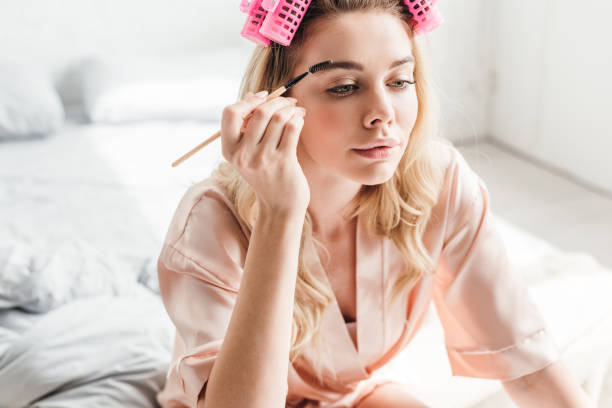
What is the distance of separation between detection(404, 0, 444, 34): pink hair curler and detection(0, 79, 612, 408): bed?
573mm

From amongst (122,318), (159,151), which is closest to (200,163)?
(159,151)

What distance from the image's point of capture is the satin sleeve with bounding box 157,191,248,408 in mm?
1028

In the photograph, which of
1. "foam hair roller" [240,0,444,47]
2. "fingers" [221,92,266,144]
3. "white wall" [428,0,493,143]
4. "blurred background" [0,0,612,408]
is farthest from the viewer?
"white wall" [428,0,493,143]

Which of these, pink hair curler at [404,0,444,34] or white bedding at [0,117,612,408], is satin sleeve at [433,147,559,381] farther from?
pink hair curler at [404,0,444,34]

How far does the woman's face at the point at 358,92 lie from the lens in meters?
0.98

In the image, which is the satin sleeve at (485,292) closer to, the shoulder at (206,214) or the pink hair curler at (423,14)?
the pink hair curler at (423,14)

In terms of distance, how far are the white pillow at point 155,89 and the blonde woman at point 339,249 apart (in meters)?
1.69

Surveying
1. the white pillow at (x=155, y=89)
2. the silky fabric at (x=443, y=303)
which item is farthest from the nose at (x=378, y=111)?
the white pillow at (x=155, y=89)

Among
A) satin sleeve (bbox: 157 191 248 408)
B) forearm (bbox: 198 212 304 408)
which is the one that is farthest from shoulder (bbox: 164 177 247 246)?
forearm (bbox: 198 212 304 408)

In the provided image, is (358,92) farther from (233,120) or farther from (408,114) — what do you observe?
(233,120)

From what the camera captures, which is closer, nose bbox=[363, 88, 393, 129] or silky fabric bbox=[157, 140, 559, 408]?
nose bbox=[363, 88, 393, 129]

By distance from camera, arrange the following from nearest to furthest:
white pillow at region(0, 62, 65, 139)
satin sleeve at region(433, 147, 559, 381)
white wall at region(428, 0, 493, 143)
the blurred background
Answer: satin sleeve at region(433, 147, 559, 381), the blurred background, white pillow at region(0, 62, 65, 139), white wall at region(428, 0, 493, 143)

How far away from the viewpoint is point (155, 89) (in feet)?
9.12

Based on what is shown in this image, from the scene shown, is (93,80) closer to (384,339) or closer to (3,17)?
(3,17)
